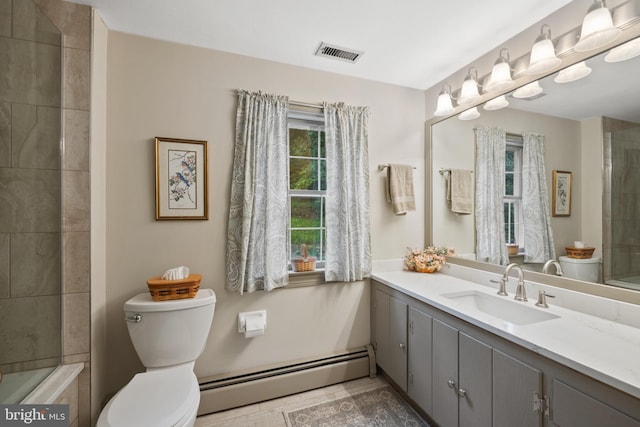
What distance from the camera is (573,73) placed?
147cm

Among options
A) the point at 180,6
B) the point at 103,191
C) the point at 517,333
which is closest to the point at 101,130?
the point at 103,191

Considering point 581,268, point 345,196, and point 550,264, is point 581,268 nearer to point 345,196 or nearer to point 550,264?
point 550,264

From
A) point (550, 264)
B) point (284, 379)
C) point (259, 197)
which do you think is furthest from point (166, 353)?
point (550, 264)

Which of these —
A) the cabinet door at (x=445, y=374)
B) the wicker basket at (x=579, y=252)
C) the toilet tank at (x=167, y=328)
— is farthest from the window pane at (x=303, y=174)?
the wicker basket at (x=579, y=252)

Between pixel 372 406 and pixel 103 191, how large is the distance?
2.23 metres

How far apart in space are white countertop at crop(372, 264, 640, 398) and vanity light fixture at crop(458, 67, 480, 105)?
1283 mm

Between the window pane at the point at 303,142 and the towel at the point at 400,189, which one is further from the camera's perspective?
the towel at the point at 400,189

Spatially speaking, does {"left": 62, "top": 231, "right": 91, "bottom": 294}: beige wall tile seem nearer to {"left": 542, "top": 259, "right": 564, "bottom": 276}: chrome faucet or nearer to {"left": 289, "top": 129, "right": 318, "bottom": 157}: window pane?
{"left": 289, "top": 129, "right": 318, "bottom": 157}: window pane

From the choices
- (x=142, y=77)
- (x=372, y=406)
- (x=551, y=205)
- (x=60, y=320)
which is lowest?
(x=372, y=406)

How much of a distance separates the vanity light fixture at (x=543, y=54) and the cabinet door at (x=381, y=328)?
1702 mm

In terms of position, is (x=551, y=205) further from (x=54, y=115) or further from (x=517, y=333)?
(x=54, y=115)

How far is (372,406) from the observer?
186 cm

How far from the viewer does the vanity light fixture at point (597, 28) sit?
1241 mm

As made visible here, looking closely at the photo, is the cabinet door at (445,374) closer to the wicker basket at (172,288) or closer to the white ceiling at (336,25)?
the wicker basket at (172,288)
